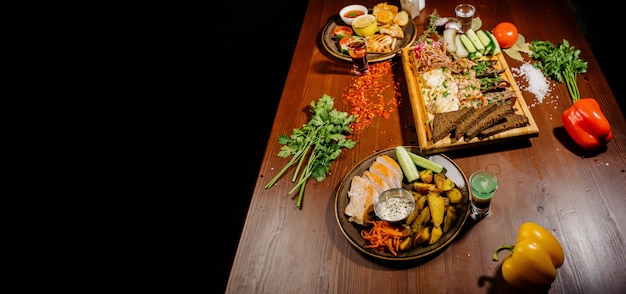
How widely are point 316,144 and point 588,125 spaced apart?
162cm

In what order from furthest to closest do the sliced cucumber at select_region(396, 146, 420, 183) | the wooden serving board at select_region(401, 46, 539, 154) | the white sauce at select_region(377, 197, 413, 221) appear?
the wooden serving board at select_region(401, 46, 539, 154) → the sliced cucumber at select_region(396, 146, 420, 183) → the white sauce at select_region(377, 197, 413, 221)

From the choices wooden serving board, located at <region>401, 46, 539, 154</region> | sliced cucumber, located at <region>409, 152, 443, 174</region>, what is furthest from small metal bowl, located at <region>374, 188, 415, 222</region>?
wooden serving board, located at <region>401, 46, 539, 154</region>

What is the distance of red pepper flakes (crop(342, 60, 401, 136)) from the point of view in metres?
2.72

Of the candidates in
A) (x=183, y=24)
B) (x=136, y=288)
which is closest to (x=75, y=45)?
(x=183, y=24)

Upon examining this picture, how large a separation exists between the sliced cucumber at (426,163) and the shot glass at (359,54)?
1027 millimetres

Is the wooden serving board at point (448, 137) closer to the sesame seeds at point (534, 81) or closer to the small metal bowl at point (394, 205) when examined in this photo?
the sesame seeds at point (534, 81)

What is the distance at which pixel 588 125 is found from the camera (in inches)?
87.1

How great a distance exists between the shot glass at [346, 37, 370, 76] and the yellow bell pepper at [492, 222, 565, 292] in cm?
171

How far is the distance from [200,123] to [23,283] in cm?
240

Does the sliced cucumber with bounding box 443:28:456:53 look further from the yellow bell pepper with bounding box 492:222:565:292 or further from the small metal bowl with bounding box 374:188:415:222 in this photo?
the yellow bell pepper with bounding box 492:222:565:292

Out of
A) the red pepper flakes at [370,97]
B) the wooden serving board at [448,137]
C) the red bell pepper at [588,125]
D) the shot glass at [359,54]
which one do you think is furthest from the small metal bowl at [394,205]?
the shot glass at [359,54]

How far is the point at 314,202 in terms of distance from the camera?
2.29 m

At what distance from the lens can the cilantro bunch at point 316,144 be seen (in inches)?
94.3

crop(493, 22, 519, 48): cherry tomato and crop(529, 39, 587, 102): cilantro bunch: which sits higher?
crop(493, 22, 519, 48): cherry tomato
